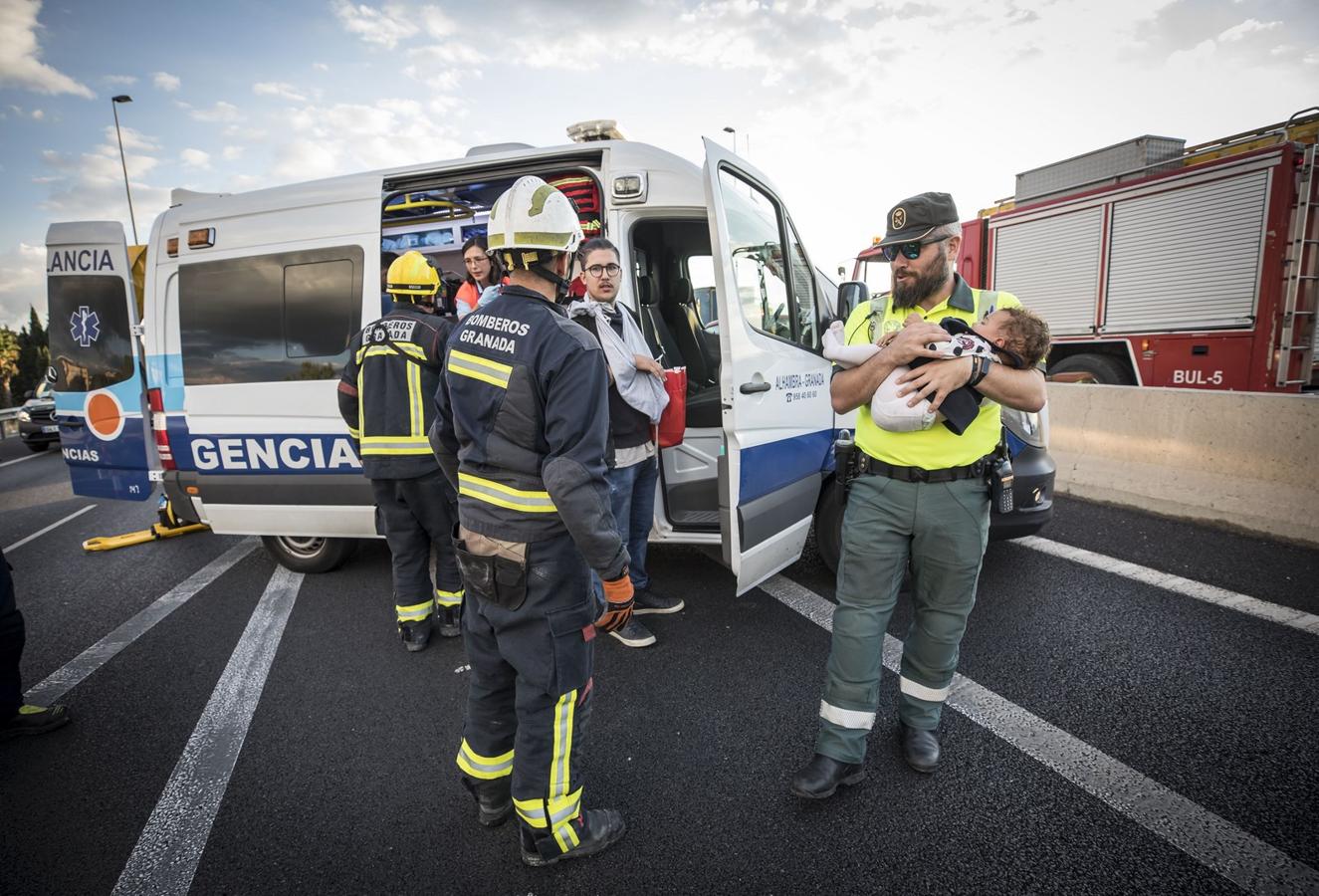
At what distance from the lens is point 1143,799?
6.61ft

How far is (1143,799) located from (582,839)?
5.81 ft

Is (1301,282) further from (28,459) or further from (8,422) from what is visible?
(8,422)

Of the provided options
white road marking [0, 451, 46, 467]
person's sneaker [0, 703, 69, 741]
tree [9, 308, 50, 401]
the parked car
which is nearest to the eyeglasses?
person's sneaker [0, 703, 69, 741]

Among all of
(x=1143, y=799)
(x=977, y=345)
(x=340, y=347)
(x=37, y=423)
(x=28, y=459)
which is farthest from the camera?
(x=37, y=423)

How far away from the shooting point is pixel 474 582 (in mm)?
1805

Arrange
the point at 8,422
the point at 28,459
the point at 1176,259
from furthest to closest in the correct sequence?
1. the point at 8,422
2. the point at 28,459
3. the point at 1176,259

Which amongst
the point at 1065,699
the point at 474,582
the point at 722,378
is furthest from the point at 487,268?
the point at 1065,699

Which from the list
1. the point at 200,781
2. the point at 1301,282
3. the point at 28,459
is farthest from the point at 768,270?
the point at 28,459

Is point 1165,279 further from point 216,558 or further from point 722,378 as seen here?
point 216,558

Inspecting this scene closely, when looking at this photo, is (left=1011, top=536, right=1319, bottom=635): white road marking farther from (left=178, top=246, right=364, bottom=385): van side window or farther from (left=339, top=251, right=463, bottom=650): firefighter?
(left=178, top=246, right=364, bottom=385): van side window

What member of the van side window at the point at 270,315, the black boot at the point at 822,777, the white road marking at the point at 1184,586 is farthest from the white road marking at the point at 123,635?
the white road marking at the point at 1184,586

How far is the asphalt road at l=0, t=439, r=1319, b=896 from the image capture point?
1870 mm

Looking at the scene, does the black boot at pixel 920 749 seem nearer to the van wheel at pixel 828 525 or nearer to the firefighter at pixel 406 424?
the van wheel at pixel 828 525

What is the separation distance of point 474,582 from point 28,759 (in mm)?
2342
